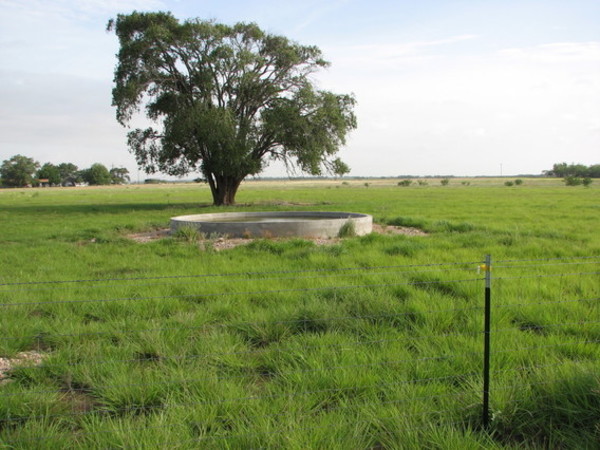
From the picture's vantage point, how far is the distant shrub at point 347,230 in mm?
13094

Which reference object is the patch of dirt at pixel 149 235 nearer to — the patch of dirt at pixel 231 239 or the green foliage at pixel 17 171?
the patch of dirt at pixel 231 239

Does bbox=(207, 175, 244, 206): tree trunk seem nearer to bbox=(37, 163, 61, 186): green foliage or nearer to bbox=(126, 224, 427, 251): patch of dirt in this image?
bbox=(126, 224, 427, 251): patch of dirt

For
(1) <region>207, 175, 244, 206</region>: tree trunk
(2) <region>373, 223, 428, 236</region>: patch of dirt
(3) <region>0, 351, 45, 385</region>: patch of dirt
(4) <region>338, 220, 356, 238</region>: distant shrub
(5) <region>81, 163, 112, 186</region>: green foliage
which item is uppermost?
(5) <region>81, 163, 112, 186</region>: green foliage

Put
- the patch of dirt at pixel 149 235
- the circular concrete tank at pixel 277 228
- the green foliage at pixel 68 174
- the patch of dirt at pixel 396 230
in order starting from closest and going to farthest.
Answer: the circular concrete tank at pixel 277 228, the patch of dirt at pixel 149 235, the patch of dirt at pixel 396 230, the green foliage at pixel 68 174

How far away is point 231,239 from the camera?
12641 millimetres

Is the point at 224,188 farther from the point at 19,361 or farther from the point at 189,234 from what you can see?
the point at 19,361

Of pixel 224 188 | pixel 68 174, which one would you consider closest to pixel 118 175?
pixel 68 174

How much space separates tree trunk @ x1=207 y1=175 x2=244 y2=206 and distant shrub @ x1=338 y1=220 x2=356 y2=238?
15.6 metres

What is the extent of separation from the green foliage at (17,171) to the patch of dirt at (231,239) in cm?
13008

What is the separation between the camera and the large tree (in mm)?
24719

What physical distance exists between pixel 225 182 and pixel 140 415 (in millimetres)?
25163

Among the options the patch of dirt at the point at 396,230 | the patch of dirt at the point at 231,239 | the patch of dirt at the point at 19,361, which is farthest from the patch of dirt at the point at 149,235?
the patch of dirt at the point at 19,361

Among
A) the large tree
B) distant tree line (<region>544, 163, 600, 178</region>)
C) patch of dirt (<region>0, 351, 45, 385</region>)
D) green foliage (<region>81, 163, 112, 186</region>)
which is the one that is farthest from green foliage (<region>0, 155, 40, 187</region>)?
distant tree line (<region>544, 163, 600, 178</region>)

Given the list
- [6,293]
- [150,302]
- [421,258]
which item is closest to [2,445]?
[150,302]
